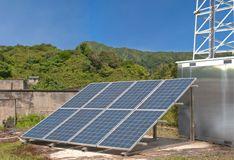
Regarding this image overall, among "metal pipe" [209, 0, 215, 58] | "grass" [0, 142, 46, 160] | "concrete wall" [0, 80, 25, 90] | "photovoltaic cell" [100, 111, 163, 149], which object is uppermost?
"metal pipe" [209, 0, 215, 58]

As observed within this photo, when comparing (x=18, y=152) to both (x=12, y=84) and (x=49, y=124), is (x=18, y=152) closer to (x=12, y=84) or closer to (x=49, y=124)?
(x=49, y=124)

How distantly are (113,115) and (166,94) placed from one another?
1887 millimetres

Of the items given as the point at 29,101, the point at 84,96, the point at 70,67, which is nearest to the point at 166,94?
the point at 84,96

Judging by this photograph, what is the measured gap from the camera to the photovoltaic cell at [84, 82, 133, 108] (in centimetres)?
1639

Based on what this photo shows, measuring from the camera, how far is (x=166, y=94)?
1490 cm

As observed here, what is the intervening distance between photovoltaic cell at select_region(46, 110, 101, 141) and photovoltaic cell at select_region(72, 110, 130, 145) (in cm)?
44

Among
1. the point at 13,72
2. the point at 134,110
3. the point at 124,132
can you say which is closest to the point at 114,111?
the point at 134,110

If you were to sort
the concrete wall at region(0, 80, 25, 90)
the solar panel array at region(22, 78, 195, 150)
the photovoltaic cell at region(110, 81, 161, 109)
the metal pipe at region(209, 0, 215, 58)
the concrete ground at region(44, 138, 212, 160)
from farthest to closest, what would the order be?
the concrete wall at region(0, 80, 25, 90)
the metal pipe at region(209, 0, 215, 58)
the photovoltaic cell at region(110, 81, 161, 109)
the solar panel array at region(22, 78, 195, 150)
the concrete ground at region(44, 138, 212, 160)

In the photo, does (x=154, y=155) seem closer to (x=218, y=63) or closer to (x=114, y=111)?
(x=114, y=111)

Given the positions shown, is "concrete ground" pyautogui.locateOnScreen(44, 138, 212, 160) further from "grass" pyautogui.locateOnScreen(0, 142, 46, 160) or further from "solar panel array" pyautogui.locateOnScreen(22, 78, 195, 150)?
"grass" pyautogui.locateOnScreen(0, 142, 46, 160)

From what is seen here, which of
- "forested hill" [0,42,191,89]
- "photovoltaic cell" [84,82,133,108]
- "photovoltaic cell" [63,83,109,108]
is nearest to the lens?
"photovoltaic cell" [84,82,133,108]

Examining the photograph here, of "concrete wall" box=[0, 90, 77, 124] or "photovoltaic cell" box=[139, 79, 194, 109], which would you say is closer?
"photovoltaic cell" box=[139, 79, 194, 109]

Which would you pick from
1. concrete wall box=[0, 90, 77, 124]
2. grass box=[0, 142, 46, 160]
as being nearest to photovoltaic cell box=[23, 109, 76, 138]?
grass box=[0, 142, 46, 160]

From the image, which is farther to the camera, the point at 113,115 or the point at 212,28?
the point at 212,28
